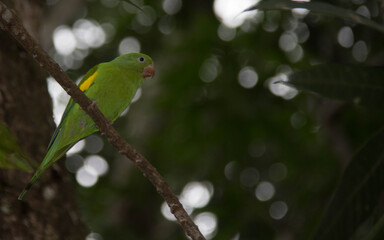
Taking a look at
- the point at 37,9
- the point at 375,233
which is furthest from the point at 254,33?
the point at 375,233

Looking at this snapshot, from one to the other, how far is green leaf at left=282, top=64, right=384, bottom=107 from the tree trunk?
4.90 feet

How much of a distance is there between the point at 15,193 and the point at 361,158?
1788 mm

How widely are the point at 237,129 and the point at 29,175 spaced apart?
8.42ft

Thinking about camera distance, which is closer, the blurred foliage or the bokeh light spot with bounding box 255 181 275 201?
the blurred foliage

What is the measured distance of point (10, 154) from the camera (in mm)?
2084

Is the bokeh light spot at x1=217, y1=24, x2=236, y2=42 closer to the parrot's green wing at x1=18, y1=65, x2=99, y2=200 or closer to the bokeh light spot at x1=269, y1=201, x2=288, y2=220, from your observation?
the bokeh light spot at x1=269, y1=201, x2=288, y2=220

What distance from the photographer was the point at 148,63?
3.54m

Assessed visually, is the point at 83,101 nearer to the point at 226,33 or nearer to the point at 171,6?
the point at 226,33

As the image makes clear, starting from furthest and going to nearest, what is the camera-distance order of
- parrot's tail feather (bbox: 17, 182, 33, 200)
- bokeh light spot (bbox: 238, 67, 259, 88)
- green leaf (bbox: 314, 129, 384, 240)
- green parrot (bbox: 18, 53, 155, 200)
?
bokeh light spot (bbox: 238, 67, 259, 88) → green parrot (bbox: 18, 53, 155, 200) → green leaf (bbox: 314, 129, 384, 240) → parrot's tail feather (bbox: 17, 182, 33, 200)

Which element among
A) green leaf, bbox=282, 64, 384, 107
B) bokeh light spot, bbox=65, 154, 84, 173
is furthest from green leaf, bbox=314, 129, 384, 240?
bokeh light spot, bbox=65, 154, 84, 173

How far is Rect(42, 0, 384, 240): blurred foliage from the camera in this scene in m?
4.71

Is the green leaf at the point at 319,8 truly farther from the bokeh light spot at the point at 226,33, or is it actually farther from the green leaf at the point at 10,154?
the bokeh light spot at the point at 226,33

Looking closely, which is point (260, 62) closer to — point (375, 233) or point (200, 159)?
point (200, 159)

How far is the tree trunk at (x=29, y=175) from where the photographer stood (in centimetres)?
253
